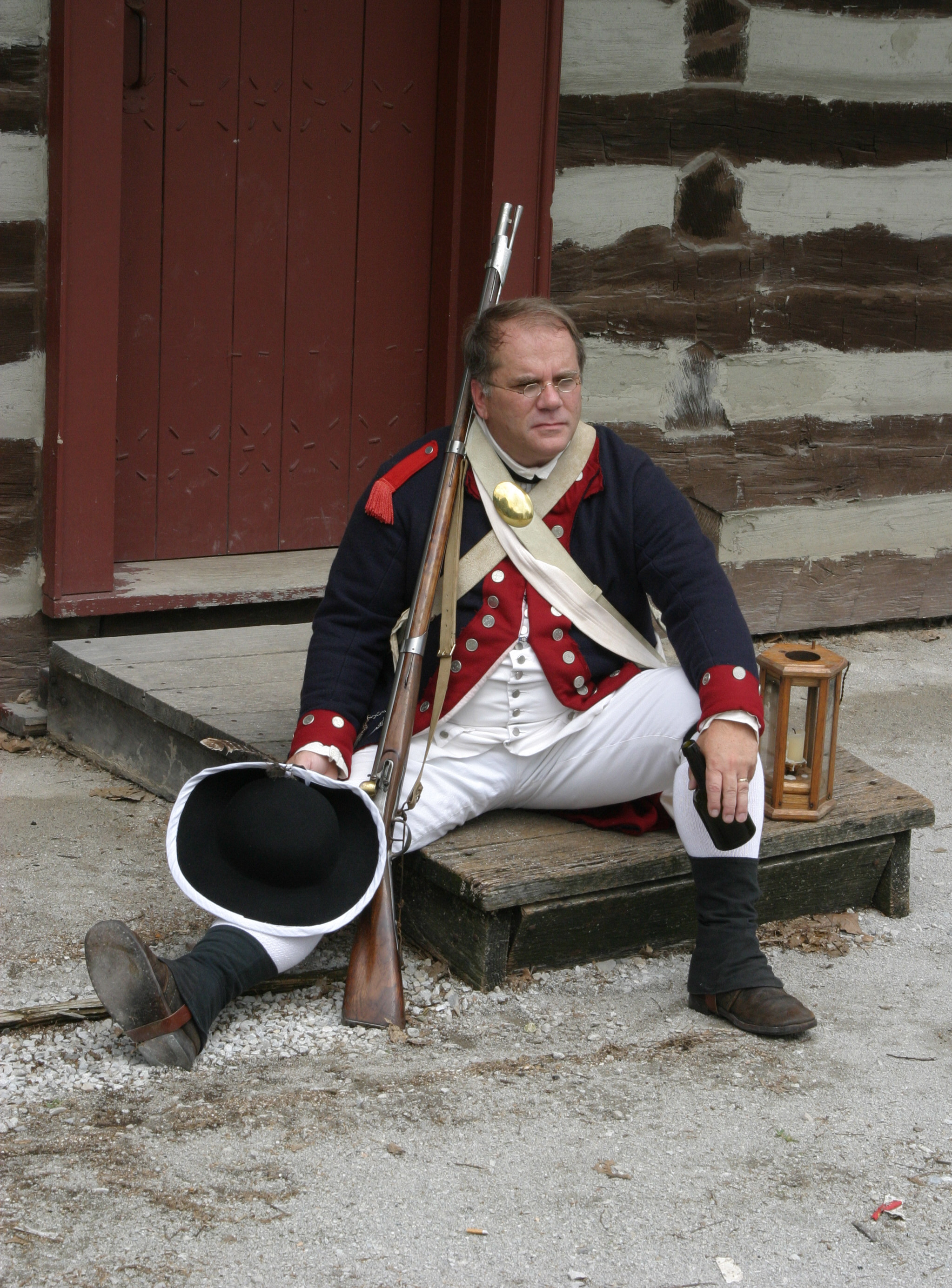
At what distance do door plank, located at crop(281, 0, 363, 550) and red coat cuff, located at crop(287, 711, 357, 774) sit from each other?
2028 millimetres

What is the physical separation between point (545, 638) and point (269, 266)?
7.11 ft

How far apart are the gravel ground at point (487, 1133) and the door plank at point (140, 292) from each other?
157 centimetres

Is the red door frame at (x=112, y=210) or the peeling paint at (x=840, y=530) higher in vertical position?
the red door frame at (x=112, y=210)

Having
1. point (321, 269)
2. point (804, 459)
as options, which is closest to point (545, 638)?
point (321, 269)

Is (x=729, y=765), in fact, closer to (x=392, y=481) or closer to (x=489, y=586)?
(x=489, y=586)

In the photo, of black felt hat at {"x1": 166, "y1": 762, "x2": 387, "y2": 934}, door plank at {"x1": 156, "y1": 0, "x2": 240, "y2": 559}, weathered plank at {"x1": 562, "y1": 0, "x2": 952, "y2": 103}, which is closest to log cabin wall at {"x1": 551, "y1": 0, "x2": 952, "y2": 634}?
weathered plank at {"x1": 562, "y1": 0, "x2": 952, "y2": 103}

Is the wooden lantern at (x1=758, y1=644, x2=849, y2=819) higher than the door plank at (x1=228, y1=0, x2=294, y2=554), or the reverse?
the door plank at (x1=228, y1=0, x2=294, y2=554)

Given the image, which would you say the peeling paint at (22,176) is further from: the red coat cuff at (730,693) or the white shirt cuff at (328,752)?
the red coat cuff at (730,693)

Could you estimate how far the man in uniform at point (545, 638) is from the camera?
114 inches

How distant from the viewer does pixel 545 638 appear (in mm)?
3006

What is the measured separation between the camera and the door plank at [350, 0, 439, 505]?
4684 mm

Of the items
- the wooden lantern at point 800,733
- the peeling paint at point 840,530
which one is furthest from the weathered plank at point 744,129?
the wooden lantern at point 800,733

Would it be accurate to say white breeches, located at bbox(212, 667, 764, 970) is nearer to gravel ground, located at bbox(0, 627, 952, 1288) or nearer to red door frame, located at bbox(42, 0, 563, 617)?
gravel ground, located at bbox(0, 627, 952, 1288)

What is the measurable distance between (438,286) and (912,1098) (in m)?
3.09
